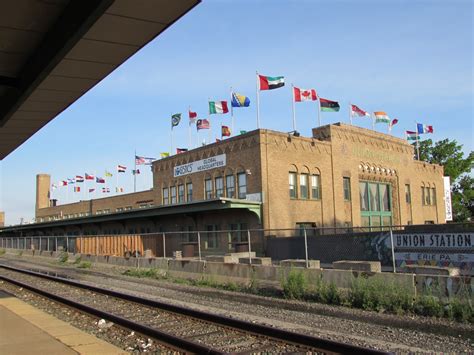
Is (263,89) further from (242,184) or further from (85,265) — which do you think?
(85,265)

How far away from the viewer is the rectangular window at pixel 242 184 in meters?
34.9

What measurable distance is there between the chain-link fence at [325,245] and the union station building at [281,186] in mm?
2067

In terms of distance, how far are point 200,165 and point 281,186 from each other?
8.12 meters

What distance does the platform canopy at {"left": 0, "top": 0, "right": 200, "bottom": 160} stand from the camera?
5.91 meters

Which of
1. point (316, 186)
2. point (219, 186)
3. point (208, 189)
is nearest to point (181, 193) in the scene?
point (208, 189)

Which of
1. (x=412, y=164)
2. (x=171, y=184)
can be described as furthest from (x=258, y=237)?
(x=412, y=164)

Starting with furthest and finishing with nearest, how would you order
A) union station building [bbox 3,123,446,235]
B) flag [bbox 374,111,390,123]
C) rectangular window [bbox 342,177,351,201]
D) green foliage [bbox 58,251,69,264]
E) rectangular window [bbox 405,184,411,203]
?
rectangular window [bbox 405,184,411,203]
flag [bbox 374,111,390,123]
rectangular window [bbox 342,177,351,201]
green foliage [bbox 58,251,69,264]
union station building [bbox 3,123,446,235]

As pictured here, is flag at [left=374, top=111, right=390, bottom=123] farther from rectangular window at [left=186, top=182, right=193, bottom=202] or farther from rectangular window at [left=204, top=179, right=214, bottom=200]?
rectangular window at [left=186, top=182, right=193, bottom=202]

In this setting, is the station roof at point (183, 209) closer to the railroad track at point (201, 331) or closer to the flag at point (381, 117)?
Answer: the railroad track at point (201, 331)

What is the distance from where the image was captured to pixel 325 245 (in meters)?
23.6

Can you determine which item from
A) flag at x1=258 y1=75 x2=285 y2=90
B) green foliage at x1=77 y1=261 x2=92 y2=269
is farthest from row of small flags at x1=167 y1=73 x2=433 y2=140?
green foliage at x1=77 y1=261 x2=92 y2=269

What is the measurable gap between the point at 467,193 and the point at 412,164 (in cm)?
2546

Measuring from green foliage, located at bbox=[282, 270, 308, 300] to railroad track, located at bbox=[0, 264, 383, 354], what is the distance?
13.7ft

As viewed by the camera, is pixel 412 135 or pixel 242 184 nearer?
pixel 242 184
